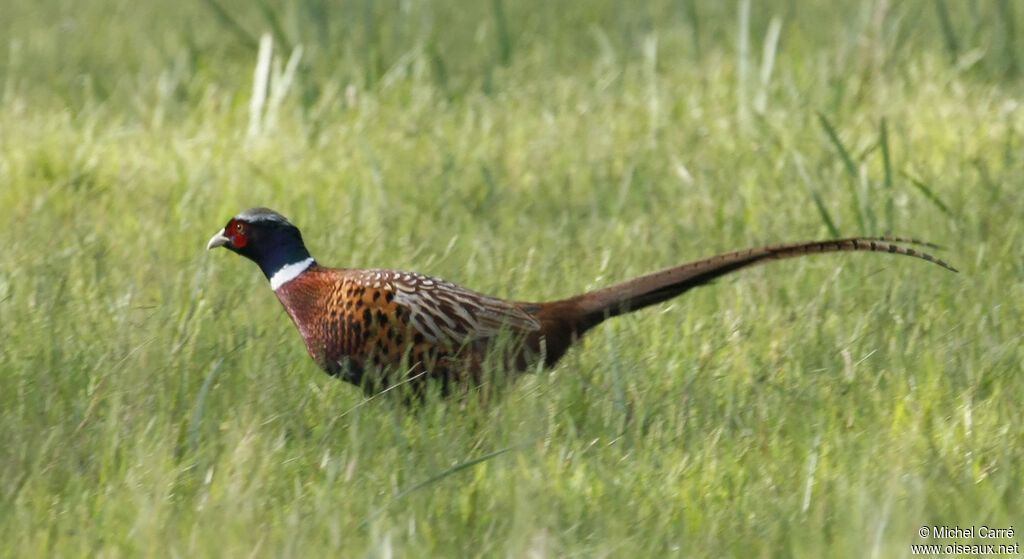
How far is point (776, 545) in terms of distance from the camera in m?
2.92

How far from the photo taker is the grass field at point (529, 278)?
3.04m

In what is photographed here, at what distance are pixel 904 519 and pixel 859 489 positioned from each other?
399 mm

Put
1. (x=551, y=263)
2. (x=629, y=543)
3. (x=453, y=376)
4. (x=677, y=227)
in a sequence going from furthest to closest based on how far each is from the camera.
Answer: (x=677, y=227) → (x=551, y=263) → (x=453, y=376) → (x=629, y=543)

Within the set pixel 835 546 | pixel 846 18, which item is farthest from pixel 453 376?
pixel 846 18

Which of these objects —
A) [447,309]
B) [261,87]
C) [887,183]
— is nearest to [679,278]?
[447,309]

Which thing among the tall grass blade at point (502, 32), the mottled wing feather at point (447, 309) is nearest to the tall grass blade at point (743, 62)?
the tall grass blade at point (502, 32)

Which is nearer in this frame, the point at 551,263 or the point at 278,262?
the point at 278,262

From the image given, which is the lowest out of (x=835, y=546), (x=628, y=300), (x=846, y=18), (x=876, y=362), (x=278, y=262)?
(x=835, y=546)

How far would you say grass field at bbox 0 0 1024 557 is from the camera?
3041 millimetres

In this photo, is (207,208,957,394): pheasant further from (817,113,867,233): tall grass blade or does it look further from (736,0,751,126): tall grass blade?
(736,0,751,126): tall grass blade

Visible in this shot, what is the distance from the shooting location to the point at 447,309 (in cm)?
373

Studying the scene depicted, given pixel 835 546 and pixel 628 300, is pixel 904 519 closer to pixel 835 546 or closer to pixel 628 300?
pixel 835 546

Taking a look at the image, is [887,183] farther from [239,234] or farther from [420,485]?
[420,485]

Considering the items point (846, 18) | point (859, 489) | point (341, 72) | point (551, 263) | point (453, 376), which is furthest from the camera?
point (846, 18)
